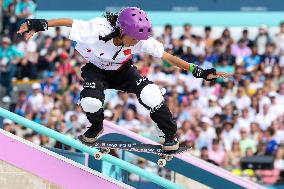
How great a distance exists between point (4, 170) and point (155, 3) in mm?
15963

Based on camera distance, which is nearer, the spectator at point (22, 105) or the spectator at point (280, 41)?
the spectator at point (22, 105)

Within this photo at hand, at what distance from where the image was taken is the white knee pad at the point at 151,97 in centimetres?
877

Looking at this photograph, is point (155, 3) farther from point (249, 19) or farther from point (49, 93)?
point (49, 93)

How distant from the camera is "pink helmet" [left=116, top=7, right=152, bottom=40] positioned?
8.41m

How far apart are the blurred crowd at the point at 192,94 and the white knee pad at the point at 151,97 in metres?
5.23

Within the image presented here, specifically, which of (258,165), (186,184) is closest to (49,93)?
(258,165)

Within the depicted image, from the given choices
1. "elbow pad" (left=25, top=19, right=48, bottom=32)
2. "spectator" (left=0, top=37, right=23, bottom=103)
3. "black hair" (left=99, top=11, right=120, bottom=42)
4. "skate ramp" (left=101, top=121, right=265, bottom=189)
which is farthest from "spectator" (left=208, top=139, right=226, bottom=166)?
"elbow pad" (left=25, top=19, right=48, bottom=32)

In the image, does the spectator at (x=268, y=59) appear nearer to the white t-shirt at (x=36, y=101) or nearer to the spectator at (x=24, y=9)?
the white t-shirt at (x=36, y=101)

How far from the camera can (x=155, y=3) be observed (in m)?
24.2

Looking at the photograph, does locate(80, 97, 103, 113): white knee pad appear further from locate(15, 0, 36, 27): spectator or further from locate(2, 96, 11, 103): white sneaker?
locate(15, 0, 36, 27): spectator

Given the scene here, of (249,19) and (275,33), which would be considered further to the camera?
(249,19)

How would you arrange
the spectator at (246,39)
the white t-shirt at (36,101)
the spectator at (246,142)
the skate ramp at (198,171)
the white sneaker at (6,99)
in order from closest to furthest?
the skate ramp at (198,171)
the spectator at (246,142)
the white t-shirt at (36,101)
the white sneaker at (6,99)
the spectator at (246,39)

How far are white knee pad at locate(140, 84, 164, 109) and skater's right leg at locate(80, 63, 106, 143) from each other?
1.33ft

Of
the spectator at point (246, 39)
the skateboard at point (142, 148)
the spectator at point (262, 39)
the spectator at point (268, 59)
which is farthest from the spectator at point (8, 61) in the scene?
the skateboard at point (142, 148)
